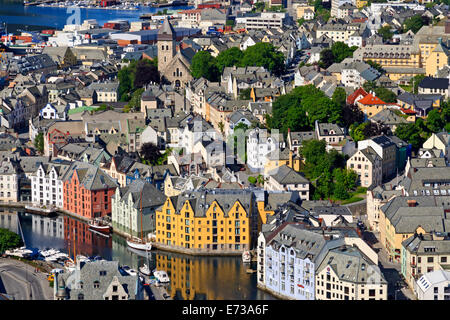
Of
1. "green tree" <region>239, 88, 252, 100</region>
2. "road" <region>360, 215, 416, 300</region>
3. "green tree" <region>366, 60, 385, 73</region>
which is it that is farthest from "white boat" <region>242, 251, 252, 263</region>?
"green tree" <region>366, 60, 385, 73</region>

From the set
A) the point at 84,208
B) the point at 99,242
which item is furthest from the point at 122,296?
the point at 84,208

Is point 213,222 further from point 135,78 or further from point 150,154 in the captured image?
point 135,78

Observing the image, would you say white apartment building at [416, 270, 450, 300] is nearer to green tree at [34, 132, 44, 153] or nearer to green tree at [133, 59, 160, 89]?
green tree at [34, 132, 44, 153]

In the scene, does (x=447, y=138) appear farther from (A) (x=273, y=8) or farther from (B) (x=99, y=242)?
(A) (x=273, y=8)

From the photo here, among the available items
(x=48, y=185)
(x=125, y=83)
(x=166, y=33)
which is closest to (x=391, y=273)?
(x=48, y=185)

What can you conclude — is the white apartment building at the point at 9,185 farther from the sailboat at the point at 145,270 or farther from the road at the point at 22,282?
the sailboat at the point at 145,270
